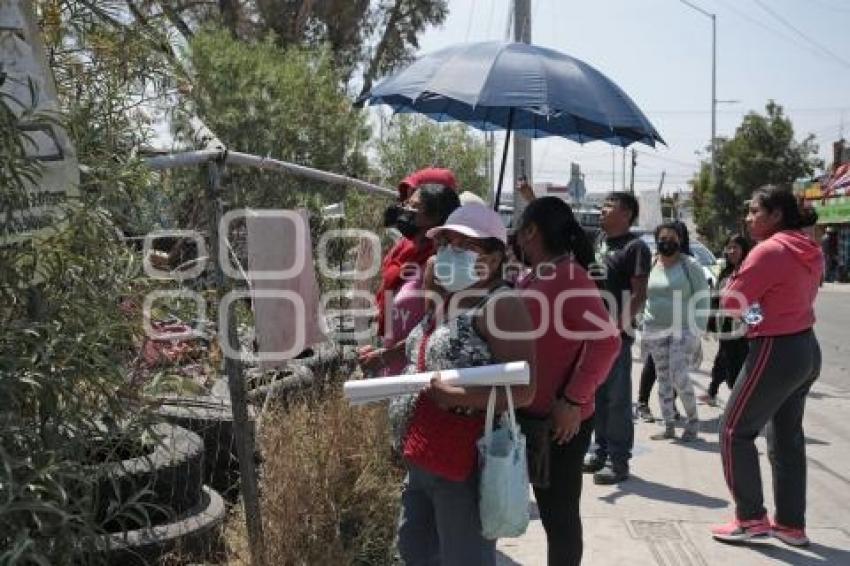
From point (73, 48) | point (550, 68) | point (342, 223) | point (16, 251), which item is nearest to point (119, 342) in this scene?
point (16, 251)

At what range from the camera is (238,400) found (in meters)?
3.36

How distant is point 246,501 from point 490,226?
4.69 ft

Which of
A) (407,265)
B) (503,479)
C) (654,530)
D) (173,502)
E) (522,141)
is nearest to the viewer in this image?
(503,479)

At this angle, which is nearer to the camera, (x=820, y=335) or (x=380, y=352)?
(x=380, y=352)

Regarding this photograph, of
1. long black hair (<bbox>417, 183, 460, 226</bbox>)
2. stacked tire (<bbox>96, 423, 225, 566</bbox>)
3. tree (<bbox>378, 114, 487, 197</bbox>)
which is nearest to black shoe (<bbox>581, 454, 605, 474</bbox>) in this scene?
long black hair (<bbox>417, 183, 460, 226</bbox>)

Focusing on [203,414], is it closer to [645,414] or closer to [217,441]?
[217,441]

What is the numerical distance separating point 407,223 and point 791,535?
2.71m

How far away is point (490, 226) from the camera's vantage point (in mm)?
3133

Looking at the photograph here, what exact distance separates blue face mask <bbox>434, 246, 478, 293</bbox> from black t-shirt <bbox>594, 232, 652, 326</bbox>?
9.87 feet

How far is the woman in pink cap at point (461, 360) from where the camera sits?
299 centimetres

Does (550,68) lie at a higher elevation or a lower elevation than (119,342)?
higher

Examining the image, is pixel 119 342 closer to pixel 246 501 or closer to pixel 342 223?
pixel 246 501

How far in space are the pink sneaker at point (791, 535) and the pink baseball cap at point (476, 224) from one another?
2.77m

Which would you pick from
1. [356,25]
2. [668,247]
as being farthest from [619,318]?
[356,25]
